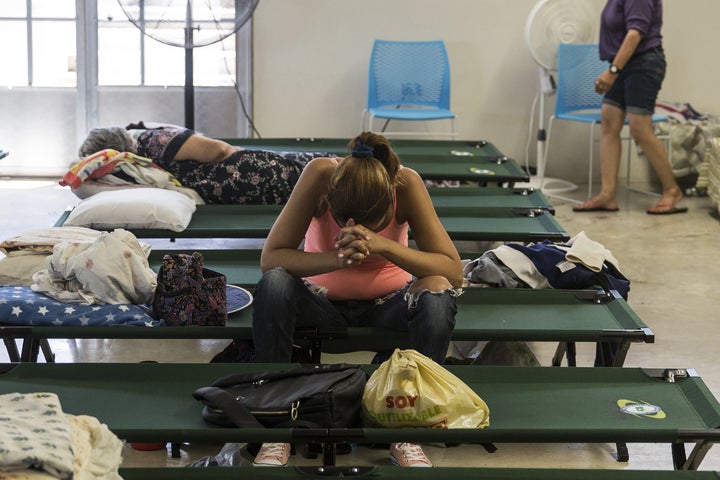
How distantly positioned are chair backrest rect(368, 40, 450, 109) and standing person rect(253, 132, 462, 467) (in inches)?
157

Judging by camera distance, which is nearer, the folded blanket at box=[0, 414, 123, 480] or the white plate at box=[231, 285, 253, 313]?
the folded blanket at box=[0, 414, 123, 480]

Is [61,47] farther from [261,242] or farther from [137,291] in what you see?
[137,291]

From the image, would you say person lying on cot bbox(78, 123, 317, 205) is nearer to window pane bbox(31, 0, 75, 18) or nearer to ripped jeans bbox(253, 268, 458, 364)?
ripped jeans bbox(253, 268, 458, 364)

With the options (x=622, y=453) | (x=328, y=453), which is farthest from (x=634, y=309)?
(x=328, y=453)

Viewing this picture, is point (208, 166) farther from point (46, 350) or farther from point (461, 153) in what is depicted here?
point (461, 153)

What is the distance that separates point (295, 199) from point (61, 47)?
4.50 m

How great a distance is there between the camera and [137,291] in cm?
339

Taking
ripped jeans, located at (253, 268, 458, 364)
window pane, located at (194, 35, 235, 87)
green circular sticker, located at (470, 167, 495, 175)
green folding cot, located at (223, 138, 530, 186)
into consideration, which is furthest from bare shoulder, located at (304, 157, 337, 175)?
window pane, located at (194, 35, 235, 87)

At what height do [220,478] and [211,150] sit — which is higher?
[211,150]

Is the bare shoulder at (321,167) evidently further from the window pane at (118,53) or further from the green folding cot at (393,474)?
the window pane at (118,53)

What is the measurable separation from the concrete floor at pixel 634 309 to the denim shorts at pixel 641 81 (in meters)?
0.67

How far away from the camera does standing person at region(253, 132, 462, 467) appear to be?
292cm

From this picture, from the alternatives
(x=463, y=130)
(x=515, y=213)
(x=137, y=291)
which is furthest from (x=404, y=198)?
(x=463, y=130)

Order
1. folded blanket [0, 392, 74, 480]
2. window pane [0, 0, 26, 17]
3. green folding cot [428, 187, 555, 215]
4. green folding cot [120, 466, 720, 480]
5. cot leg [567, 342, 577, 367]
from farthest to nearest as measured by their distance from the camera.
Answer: window pane [0, 0, 26, 17] → green folding cot [428, 187, 555, 215] → cot leg [567, 342, 577, 367] → green folding cot [120, 466, 720, 480] → folded blanket [0, 392, 74, 480]
